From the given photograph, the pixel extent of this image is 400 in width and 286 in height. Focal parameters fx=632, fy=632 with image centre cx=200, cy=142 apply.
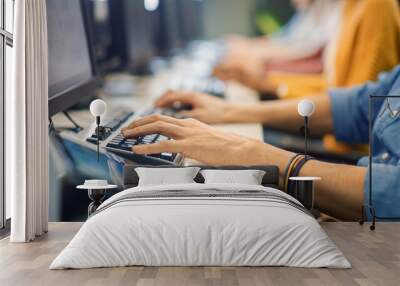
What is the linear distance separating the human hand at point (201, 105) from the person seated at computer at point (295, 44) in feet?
1.09

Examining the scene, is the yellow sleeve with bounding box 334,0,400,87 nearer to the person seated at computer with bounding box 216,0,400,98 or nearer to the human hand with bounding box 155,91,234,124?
the person seated at computer with bounding box 216,0,400,98

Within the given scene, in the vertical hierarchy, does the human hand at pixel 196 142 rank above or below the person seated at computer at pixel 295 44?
below

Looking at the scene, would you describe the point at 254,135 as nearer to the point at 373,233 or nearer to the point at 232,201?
the point at 373,233

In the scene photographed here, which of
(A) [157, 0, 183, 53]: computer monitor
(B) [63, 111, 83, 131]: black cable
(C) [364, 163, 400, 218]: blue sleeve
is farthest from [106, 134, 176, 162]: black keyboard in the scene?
(C) [364, 163, 400, 218]: blue sleeve

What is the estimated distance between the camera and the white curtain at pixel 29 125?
5.51 metres

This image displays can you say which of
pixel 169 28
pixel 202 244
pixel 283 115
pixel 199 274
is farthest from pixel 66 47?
pixel 199 274

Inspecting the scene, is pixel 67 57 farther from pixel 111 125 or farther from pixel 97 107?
pixel 111 125

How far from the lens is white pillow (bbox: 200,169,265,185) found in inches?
242

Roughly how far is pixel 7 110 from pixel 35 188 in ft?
3.04

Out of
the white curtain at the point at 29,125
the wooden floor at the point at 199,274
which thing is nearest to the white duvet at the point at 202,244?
the wooden floor at the point at 199,274

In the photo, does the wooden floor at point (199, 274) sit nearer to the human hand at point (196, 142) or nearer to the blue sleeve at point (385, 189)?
the blue sleeve at point (385, 189)

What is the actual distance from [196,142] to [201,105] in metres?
0.42

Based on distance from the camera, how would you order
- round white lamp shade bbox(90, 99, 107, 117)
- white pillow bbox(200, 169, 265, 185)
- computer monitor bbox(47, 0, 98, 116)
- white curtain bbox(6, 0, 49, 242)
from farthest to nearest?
computer monitor bbox(47, 0, 98, 116) → round white lamp shade bbox(90, 99, 107, 117) → white pillow bbox(200, 169, 265, 185) → white curtain bbox(6, 0, 49, 242)

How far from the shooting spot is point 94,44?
6941mm
